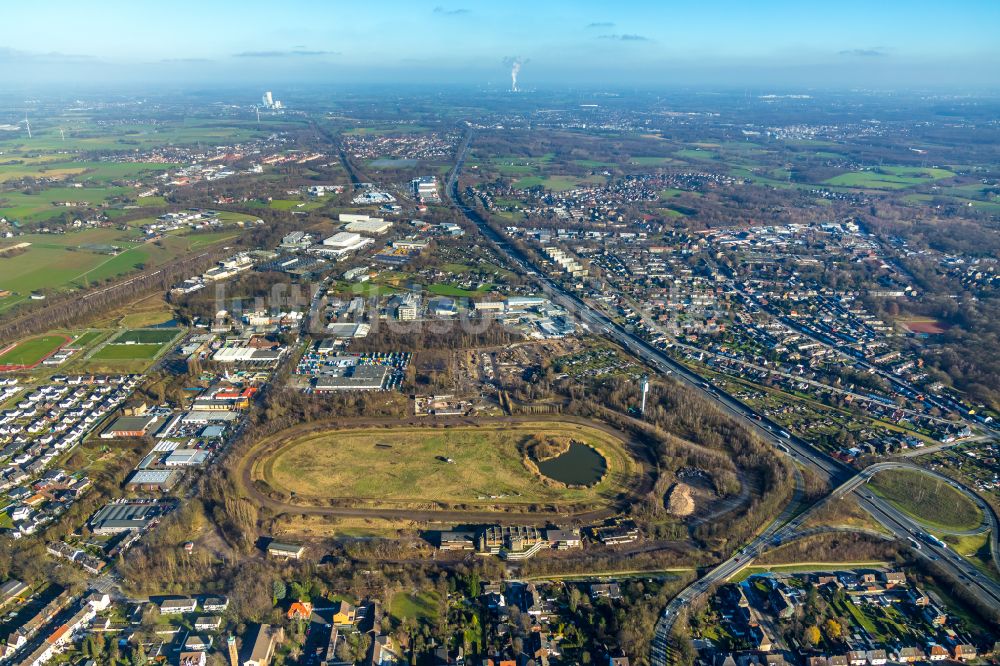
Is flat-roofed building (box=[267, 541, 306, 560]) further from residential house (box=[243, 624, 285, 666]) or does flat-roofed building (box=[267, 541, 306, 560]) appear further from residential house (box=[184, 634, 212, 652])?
residential house (box=[184, 634, 212, 652])

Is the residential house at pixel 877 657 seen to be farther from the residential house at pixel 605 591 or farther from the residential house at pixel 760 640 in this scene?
the residential house at pixel 605 591

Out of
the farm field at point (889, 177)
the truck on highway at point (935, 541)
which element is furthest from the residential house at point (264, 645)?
the farm field at point (889, 177)

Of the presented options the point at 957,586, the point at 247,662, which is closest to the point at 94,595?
the point at 247,662

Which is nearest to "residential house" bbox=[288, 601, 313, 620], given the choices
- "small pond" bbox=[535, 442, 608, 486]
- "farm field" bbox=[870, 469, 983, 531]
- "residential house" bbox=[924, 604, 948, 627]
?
"small pond" bbox=[535, 442, 608, 486]

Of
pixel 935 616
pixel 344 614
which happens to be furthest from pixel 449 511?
pixel 935 616

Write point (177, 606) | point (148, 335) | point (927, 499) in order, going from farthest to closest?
point (148, 335) < point (927, 499) < point (177, 606)

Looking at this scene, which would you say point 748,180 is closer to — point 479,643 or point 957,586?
point 957,586

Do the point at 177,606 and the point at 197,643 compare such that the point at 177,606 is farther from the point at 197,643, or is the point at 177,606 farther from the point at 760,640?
the point at 760,640
